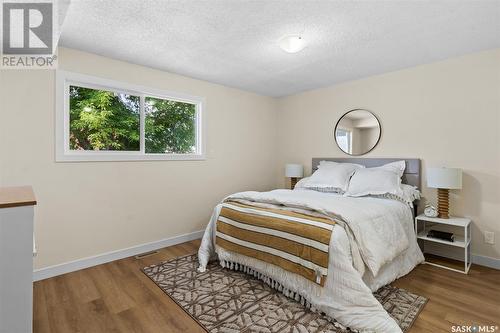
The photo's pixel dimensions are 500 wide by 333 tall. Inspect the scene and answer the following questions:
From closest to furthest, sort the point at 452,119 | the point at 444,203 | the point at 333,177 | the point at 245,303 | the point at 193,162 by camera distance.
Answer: the point at 245,303 < the point at 444,203 < the point at 452,119 < the point at 333,177 < the point at 193,162

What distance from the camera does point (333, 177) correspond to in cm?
338

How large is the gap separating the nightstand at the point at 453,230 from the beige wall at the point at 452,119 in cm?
14

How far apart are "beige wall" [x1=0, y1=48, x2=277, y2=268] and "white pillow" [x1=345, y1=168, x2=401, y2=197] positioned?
6.01 feet

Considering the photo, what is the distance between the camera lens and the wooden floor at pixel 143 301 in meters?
1.78

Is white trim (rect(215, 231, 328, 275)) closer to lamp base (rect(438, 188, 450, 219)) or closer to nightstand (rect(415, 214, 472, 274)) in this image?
nightstand (rect(415, 214, 472, 274))

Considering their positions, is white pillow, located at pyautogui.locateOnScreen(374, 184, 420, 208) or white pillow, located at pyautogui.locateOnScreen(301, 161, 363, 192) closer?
white pillow, located at pyautogui.locateOnScreen(374, 184, 420, 208)

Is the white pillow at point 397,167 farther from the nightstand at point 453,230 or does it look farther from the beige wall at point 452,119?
the nightstand at point 453,230

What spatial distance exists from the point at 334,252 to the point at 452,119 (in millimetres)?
2306

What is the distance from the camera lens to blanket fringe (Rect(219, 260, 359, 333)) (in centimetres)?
188

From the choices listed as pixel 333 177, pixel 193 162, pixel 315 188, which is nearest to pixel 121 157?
pixel 193 162

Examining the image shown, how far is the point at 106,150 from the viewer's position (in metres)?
2.96

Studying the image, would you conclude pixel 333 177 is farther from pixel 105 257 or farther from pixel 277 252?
pixel 105 257

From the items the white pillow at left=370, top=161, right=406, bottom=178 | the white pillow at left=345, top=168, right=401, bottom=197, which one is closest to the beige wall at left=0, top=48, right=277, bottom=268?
the white pillow at left=345, top=168, right=401, bottom=197

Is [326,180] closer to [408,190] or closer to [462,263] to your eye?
[408,190]
